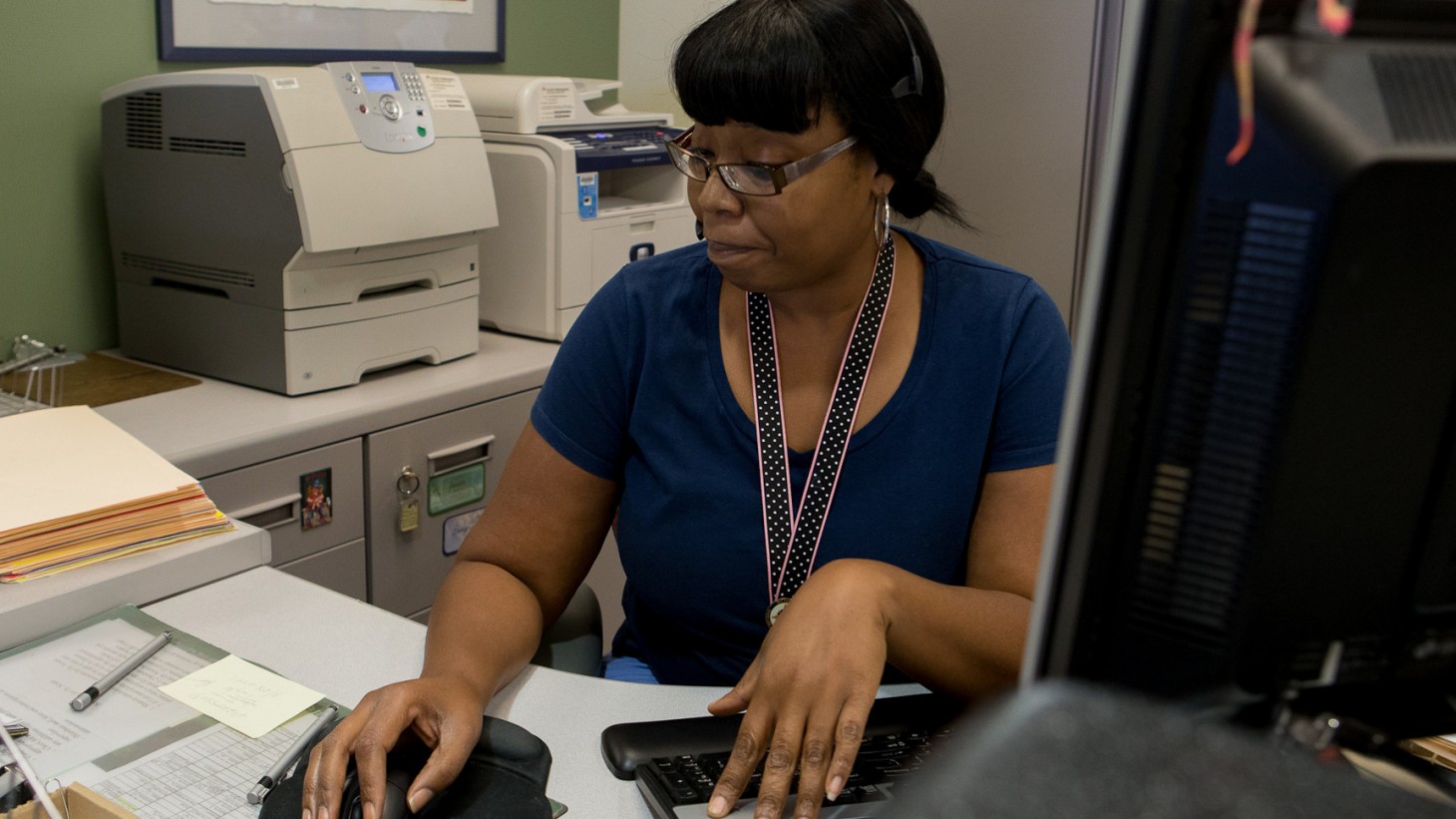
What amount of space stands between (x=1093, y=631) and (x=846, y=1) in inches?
34.9

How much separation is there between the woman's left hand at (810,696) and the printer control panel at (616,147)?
60.6 inches

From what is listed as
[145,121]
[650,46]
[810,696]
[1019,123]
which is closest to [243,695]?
[810,696]

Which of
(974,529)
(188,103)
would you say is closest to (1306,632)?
(974,529)

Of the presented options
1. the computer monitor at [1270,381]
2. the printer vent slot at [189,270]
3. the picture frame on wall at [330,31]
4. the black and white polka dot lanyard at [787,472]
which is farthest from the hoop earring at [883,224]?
the picture frame on wall at [330,31]

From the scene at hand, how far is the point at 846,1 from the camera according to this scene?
4.07ft

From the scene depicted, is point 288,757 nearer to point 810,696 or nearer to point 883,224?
point 810,696

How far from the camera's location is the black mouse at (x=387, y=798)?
897mm

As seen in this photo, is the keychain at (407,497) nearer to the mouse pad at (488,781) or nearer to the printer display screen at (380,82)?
the printer display screen at (380,82)

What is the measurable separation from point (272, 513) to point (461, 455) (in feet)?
1.24

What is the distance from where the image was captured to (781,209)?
1.24m

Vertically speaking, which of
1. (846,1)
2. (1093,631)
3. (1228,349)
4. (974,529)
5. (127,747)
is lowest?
(127,747)

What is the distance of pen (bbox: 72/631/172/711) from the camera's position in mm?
1050

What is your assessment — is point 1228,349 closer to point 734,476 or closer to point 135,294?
point 734,476

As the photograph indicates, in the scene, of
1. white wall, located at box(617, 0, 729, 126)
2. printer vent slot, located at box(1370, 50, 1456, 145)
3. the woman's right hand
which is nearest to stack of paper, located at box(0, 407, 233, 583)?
the woman's right hand
